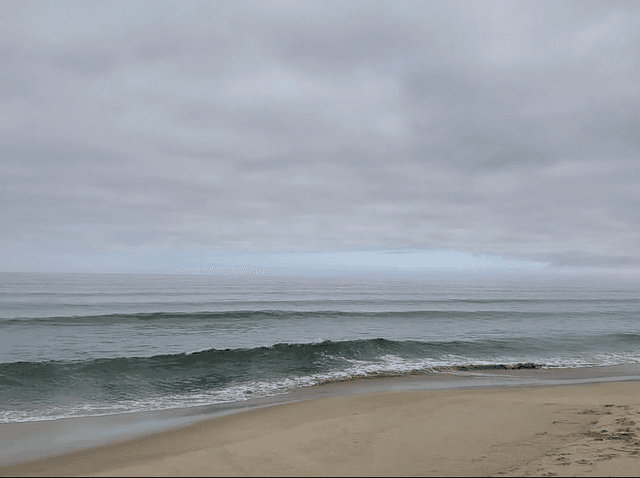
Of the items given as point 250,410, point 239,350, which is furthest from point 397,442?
point 239,350

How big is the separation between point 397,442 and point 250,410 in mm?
4409

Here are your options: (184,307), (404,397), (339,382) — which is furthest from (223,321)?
(404,397)

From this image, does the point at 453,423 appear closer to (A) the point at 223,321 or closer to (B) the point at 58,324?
(A) the point at 223,321

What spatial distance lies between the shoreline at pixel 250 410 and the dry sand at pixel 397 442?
3.1 inches

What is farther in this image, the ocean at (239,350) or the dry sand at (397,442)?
the ocean at (239,350)

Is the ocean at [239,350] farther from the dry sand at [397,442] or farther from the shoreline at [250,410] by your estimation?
the dry sand at [397,442]

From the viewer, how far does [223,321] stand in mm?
24969

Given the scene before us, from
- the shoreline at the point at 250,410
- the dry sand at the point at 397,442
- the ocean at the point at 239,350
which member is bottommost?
the ocean at the point at 239,350

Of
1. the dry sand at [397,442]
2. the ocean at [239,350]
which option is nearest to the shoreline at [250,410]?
the dry sand at [397,442]

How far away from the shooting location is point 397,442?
6.46 m

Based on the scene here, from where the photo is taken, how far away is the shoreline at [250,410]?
686 cm

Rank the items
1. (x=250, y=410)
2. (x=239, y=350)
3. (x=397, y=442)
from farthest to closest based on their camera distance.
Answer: (x=239, y=350) < (x=250, y=410) < (x=397, y=442)

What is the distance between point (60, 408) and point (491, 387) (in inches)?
470

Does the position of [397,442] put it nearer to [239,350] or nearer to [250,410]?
[250,410]
